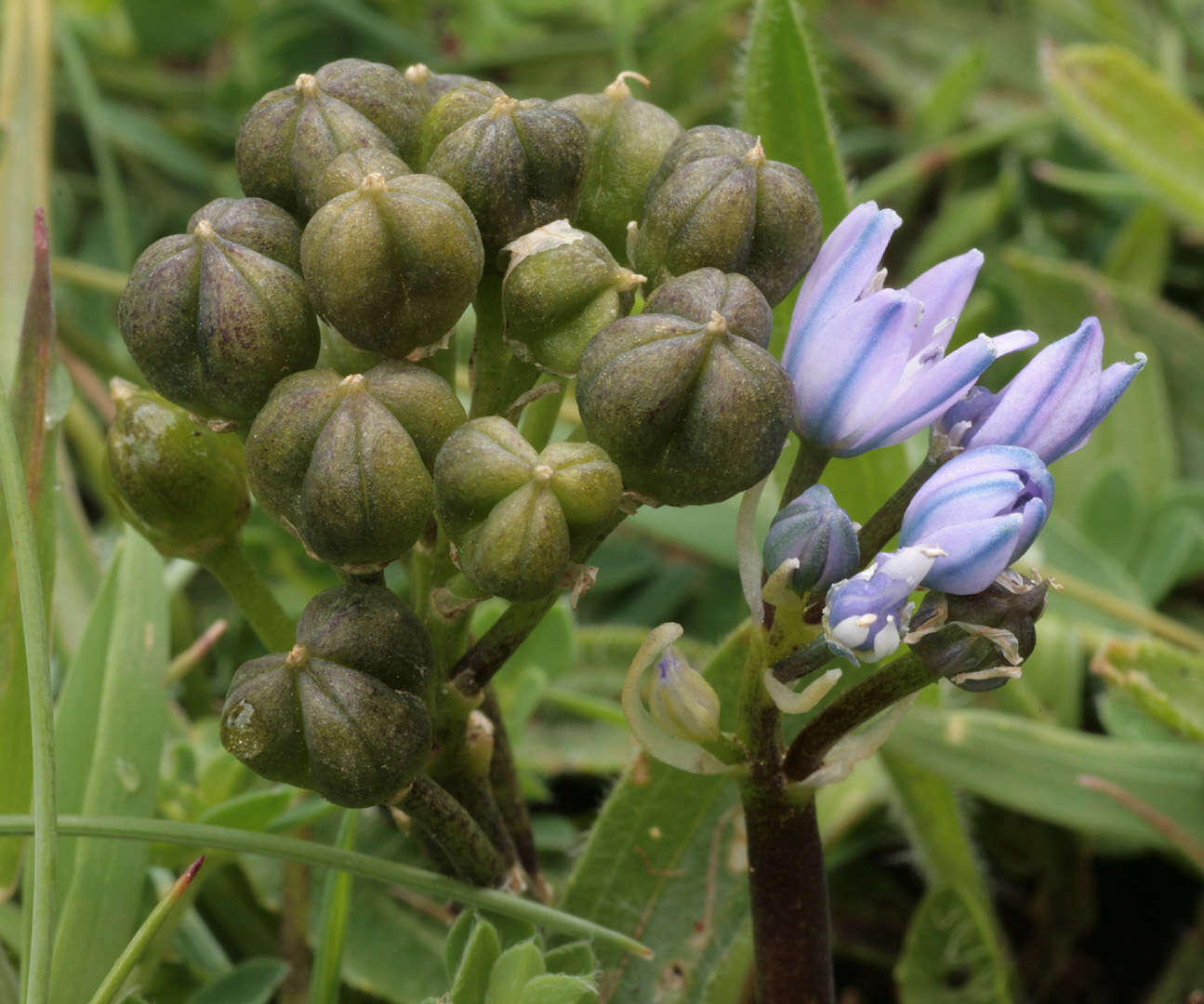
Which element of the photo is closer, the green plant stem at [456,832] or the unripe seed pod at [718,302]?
the unripe seed pod at [718,302]

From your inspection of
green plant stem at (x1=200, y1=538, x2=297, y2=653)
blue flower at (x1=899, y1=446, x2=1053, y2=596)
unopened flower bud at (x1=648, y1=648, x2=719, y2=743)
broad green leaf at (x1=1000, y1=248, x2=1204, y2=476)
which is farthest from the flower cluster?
broad green leaf at (x1=1000, y1=248, x2=1204, y2=476)

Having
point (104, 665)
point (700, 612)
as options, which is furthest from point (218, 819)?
point (700, 612)

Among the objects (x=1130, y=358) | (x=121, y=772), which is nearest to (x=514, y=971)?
(x=121, y=772)

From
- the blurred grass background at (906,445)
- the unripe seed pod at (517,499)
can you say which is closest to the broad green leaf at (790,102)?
the blurred grass background at (906,445)

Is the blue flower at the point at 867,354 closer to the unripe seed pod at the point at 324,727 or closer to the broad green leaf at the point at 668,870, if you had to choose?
the unripe seed pod at the point at 324,727

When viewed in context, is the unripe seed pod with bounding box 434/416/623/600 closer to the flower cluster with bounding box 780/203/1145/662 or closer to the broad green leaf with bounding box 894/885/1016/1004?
the flower cluster with bounding box 780/203/1145/662
